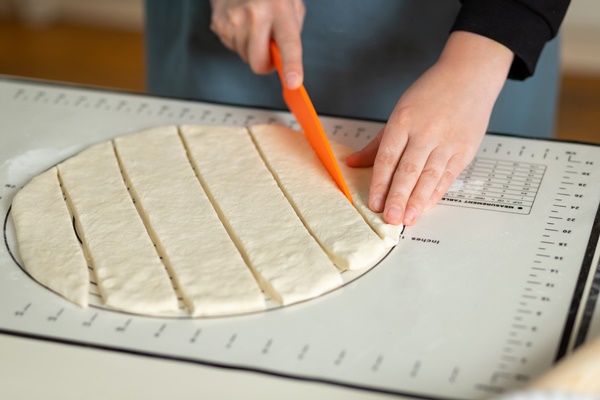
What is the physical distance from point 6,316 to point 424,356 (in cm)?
38

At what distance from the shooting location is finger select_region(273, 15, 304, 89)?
1.04 metres

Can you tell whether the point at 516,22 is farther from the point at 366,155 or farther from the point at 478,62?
the point at 366,155

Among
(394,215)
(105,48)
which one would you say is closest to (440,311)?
(394,215)

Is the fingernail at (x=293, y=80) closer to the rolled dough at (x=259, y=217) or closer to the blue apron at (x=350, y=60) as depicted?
the rolled dough at (x=259, y=217)

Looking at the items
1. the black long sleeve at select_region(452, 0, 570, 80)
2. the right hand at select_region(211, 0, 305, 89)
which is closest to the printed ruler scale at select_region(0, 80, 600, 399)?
the black long sleeve at select_region(452, 0, 570, 80)

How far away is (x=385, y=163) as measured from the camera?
0.96m

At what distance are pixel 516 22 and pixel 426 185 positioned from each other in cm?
27

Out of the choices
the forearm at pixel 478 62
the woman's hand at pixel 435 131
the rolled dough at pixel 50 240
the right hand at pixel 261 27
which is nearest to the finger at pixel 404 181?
the woman's hand at pixel 435 131

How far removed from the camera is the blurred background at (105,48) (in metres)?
2.64

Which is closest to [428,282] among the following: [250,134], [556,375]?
[556,375]

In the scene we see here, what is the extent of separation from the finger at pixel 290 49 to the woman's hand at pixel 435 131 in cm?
12

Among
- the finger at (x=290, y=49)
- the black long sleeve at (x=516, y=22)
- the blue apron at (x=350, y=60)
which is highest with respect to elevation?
the black long sleeve at (x=516, y=22)

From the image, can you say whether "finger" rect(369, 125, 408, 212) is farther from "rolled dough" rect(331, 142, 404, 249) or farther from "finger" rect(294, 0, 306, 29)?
"finger" rect(294, 0, 306, 29)

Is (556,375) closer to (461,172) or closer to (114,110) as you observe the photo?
(461,172)
